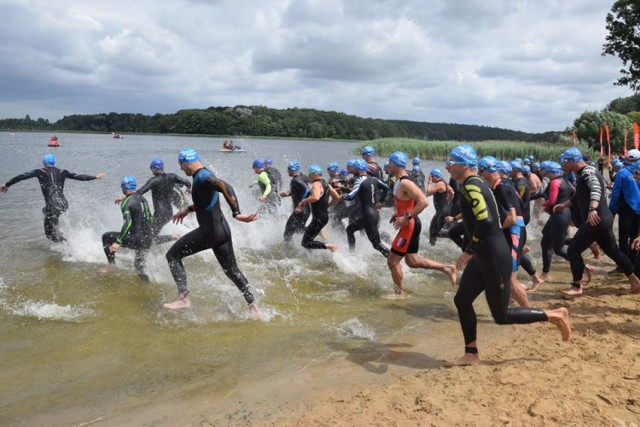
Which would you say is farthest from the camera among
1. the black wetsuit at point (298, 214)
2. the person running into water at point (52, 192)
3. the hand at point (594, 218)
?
the black wetsuit at point (298, 214)

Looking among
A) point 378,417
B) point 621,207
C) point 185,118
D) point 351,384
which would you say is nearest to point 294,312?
point 351,384

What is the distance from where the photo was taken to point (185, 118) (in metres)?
103

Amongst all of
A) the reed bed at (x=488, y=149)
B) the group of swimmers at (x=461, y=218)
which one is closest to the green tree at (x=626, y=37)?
the reed bed at (x=488, y=149)

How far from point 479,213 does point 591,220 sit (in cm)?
326

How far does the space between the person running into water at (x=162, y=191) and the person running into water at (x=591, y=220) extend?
6.05m

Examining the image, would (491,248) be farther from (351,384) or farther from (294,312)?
(294,312)

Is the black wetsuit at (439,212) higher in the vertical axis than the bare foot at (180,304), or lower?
higher

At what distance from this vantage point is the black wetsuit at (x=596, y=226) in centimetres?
644

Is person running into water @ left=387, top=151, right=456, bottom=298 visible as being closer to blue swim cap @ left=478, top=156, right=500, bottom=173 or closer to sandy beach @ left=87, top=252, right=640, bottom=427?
blue swim cap @ left=478, top=156, right=500, bottom=173

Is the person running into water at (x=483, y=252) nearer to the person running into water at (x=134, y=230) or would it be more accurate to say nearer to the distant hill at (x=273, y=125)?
the person running into water at (x=134, y=230)

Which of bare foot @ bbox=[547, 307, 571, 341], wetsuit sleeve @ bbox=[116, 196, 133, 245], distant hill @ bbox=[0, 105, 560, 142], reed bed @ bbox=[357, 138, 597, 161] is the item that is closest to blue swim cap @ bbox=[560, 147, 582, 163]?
bare foot @ bbox=[547, 307, 571, 341]

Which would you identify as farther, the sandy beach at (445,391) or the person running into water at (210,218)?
the person running into water at (210,218)

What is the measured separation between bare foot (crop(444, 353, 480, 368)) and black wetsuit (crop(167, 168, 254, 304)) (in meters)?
2.51

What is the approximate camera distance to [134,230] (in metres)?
7.52
